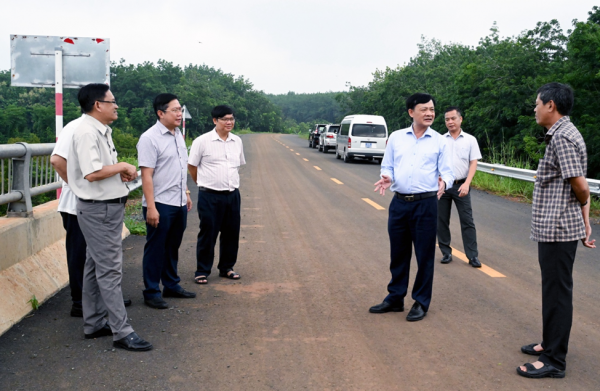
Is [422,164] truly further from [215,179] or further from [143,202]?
[143,202]

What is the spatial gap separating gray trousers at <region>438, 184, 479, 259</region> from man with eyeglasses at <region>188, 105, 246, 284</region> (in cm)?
281

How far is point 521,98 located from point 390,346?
61.1 feet

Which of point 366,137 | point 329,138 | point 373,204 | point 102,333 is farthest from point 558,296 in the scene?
point 329,138

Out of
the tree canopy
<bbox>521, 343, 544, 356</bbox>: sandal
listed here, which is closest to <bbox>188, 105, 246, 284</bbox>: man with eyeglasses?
<bbox>521, 343, 544, 356</bbox>: sandal

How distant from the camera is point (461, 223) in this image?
7773 mm

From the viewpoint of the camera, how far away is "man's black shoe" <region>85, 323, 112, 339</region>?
4840mm

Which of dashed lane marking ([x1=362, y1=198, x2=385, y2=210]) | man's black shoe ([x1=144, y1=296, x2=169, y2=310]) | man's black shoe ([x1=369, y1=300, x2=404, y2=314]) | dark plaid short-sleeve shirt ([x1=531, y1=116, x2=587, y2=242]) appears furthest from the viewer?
dashed lane marking ([x1=362, y1=198, x2=385, y2=210])

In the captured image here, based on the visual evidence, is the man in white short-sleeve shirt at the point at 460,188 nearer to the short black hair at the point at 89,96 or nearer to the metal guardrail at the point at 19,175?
the short black hair at the point at 89,96

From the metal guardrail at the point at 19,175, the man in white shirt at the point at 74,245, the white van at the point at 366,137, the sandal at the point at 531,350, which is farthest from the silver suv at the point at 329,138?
the sandal at the point at 531,350

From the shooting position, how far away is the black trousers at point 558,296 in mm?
4180

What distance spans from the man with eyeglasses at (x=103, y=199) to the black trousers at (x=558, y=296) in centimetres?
295

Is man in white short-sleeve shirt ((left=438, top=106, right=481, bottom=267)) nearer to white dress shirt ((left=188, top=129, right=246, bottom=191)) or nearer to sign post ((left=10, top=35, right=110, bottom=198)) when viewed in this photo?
white dress shirt ((left=188, top=129, right=246, bottom=191))

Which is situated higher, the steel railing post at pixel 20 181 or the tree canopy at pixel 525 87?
the tree canopy at pixel 525 87

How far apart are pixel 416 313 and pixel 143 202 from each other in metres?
2.87
